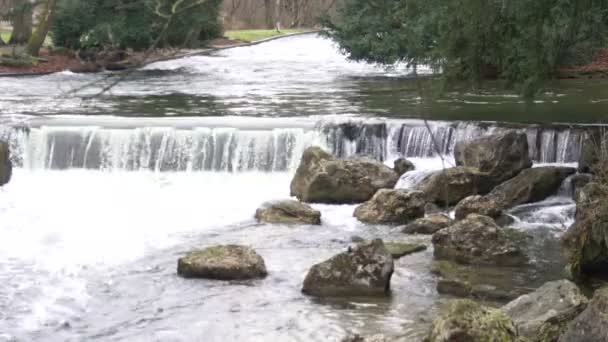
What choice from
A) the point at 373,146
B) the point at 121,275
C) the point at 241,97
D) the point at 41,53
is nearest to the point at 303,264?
the point at 121,275

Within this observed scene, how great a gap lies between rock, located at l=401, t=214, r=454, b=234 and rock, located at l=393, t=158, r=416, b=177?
3.02m

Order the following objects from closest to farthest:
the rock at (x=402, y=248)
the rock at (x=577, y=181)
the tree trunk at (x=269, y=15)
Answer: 1. the tree trunk at (x=269, y=15)
2. the rock at (x=402, y=248)
3. the rock at (x=577, y=181)

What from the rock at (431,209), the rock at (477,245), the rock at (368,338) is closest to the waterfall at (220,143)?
the rock at (431,209)

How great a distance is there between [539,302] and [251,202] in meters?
7.83

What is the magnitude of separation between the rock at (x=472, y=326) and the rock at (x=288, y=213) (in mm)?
6349

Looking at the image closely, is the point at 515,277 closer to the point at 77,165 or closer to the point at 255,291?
the point at 255,291

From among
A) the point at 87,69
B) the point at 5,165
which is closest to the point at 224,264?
the point at 5,165

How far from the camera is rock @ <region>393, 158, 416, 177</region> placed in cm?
1612

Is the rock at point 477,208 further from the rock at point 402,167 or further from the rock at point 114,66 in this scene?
the rock at point 114,66

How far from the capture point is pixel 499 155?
1531 cm

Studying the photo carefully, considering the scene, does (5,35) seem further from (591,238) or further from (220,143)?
(591,238)

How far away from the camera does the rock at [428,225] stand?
1288 centimetres

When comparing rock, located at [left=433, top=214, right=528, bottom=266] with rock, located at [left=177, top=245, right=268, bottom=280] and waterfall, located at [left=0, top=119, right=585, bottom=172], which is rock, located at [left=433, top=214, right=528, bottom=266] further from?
waterfall, located at [left=0, top=119, right=585, bottom=172]

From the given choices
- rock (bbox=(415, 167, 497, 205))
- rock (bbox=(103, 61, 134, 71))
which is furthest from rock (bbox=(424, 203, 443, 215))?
rock (bbox=(103, 61, 134, 71))
